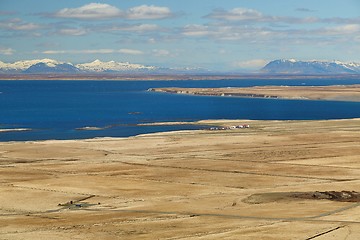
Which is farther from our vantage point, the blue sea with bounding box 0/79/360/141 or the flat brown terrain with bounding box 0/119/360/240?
the blue sea with bounding box 0/79/360/141

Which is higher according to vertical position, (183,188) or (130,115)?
(183,188)

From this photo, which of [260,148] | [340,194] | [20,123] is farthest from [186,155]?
[20,123]

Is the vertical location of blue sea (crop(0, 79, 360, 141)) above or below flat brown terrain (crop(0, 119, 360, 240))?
below

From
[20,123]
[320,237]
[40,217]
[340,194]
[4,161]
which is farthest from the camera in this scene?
[20,123]

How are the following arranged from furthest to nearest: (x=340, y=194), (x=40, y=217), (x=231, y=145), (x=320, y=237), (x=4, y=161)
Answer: (x=231, y=145)
(x=4, y=161)
(x=340, y=194)
(x=40, y=217)
(x=320, y=237)

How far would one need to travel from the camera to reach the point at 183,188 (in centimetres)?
5847

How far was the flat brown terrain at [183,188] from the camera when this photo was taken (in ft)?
139

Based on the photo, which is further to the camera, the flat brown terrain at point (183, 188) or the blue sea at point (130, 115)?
the blue sea at point (130, 115)

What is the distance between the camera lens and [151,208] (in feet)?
162

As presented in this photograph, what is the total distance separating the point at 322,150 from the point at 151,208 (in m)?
38.3

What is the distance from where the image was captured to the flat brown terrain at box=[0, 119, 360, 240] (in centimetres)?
4231

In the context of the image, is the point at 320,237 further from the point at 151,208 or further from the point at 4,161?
the point at 4,161

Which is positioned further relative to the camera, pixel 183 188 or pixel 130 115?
pixel 130 115

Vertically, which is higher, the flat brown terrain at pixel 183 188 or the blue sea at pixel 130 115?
the flat brown terrain at pixel 183 188
